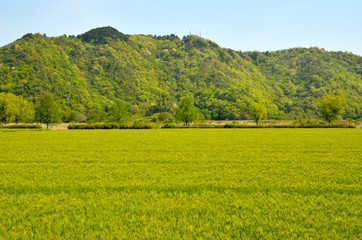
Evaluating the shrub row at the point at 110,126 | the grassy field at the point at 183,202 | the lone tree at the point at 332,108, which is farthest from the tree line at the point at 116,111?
the grassy field at the point at 183,202

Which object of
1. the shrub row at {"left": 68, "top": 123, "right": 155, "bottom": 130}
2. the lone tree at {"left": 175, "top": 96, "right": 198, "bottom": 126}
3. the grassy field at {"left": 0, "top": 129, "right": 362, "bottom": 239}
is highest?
the lone tree at {"left": 175, "top": 96, "right": 198, "bottom": 126}

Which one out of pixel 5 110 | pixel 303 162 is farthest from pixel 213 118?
pixel 303 162

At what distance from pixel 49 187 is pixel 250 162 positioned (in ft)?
41.6

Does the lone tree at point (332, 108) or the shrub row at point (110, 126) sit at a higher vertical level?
the lone tree at point (332, 108)

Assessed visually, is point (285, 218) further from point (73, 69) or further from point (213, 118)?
point (73, 69)

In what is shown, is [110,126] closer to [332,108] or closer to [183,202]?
[332,108]

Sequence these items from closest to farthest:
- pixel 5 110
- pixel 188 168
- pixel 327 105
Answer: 1. pixel 188 168
2. pixel 5 110
3. pixel 327 105

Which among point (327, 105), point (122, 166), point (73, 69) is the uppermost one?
point (73, 69)

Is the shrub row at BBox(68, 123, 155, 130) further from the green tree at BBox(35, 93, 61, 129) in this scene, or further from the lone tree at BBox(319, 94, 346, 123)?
the lone tree at BBox(319, 94, 346, 123)

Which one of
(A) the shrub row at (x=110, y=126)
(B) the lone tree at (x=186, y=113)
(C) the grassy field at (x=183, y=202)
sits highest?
(B) the lone tree at (x=186, y=113)

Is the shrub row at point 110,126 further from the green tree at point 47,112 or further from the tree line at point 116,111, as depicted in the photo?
the tree line at point 116,111

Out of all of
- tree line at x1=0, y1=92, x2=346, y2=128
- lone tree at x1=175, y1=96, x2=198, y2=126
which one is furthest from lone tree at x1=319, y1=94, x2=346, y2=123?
lone tree at x1=175, y1=96, x2=198, y2=126

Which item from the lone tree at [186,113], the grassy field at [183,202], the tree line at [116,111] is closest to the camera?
the grassy field at [183,202]

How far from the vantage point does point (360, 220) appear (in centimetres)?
890
